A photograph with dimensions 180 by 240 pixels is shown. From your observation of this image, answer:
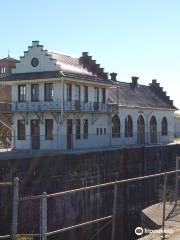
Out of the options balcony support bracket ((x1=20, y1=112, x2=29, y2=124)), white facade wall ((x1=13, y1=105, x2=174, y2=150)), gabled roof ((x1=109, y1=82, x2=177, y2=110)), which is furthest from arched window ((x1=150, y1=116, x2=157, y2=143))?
balcony support bracket ((x1=20, y1=112, x2=29, y2=124))

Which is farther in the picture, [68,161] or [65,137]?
[65,137]

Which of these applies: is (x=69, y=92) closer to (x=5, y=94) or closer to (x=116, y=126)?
(x=116, y=126)

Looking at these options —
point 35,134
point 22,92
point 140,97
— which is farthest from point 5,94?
point 35,134

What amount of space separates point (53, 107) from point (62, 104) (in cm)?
78

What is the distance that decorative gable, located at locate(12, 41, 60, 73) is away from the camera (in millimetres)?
36375

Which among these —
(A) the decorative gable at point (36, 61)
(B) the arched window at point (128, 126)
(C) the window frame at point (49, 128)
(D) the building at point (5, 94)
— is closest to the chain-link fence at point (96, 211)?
(C) the window frame at point (49, 128)

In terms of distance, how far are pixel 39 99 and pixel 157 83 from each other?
810 inches

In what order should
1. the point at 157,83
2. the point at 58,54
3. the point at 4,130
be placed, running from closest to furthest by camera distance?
the point at 58,54
the point at 4,130
the point at 157,83

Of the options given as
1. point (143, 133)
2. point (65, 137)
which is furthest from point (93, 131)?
point (143, 133)

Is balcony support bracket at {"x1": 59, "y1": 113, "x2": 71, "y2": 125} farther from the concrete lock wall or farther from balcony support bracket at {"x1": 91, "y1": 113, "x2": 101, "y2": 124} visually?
the concrete lock wall

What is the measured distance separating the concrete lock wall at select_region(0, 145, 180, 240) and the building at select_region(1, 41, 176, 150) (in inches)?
286

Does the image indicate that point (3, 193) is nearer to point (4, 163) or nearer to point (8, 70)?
point (4, 163)

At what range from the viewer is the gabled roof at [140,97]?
44750mm

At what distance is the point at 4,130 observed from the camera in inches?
1689
